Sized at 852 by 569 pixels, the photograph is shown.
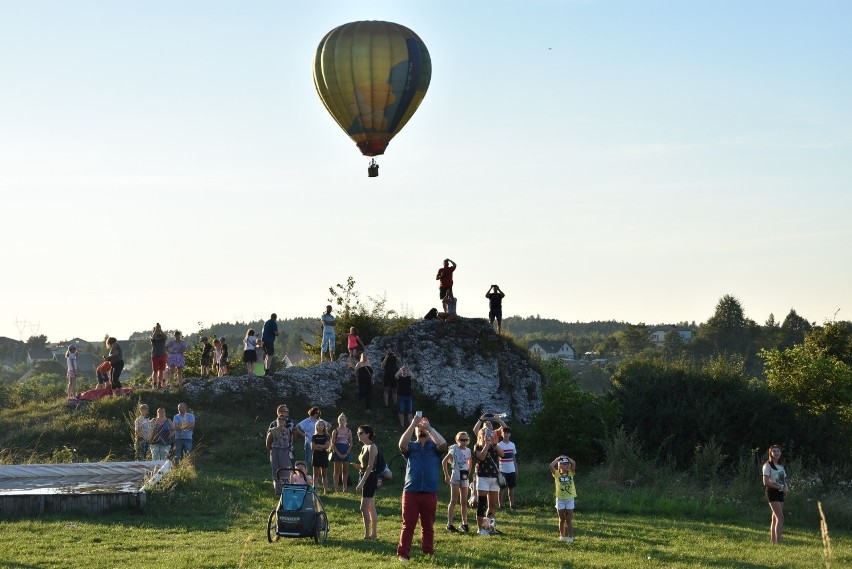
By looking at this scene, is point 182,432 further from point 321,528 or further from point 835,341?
point 835,341

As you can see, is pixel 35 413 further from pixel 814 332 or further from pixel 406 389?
pixel 814 332

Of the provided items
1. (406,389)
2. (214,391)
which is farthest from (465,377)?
(214,391)

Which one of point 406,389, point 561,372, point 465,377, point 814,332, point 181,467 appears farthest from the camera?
point 814,332

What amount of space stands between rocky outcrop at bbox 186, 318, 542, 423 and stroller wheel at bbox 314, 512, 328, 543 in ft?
52.3

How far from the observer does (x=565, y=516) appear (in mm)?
17375

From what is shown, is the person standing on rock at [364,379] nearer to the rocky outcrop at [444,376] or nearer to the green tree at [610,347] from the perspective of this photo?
the rocky outcrop at [444,376]

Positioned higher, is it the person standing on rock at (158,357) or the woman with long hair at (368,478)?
the person standing on rock at (158,357)

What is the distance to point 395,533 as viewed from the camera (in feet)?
58.2

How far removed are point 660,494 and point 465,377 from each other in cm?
1197

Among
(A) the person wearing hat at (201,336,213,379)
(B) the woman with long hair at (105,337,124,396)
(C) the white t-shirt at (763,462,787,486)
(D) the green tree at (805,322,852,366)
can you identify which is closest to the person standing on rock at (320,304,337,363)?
(A) the person wearing hat at (201,336,213,379)

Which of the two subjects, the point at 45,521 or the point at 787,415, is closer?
the point at 45,521

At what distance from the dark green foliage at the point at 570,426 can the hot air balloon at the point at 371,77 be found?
9584 millimetres

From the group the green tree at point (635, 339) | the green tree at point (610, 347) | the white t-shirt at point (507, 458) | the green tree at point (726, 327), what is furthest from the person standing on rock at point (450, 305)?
the green tree at point (610, 347)

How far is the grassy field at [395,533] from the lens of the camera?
50.2ft
